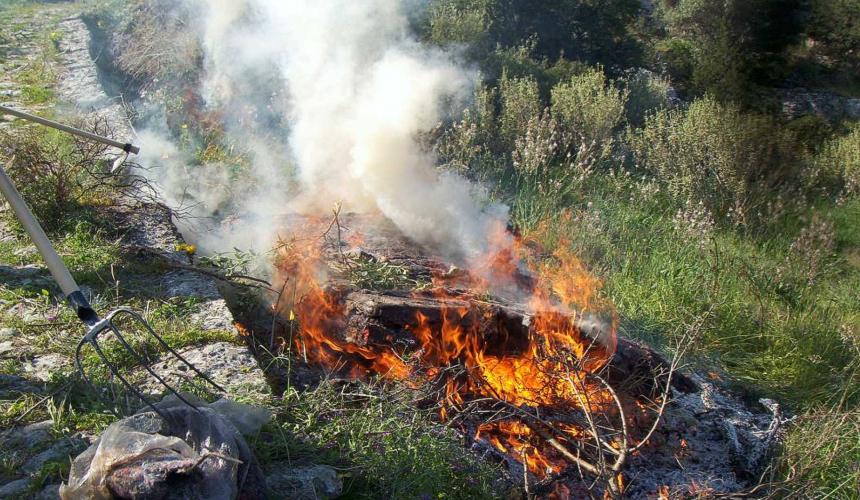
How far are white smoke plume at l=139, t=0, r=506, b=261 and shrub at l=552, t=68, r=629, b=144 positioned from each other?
1297mm

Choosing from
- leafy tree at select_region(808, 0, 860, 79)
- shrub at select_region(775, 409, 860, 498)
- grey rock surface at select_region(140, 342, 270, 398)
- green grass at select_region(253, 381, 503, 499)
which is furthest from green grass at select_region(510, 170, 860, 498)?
leafy tree at select_region(808, 0, 860, 79)

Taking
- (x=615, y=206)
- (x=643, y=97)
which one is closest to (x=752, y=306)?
(x=615, y=206)

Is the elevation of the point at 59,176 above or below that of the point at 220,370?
above

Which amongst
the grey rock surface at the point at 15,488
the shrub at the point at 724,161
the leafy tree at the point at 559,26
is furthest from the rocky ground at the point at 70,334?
the leafy tree at the point at 559,26

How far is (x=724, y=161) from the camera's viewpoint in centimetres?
773

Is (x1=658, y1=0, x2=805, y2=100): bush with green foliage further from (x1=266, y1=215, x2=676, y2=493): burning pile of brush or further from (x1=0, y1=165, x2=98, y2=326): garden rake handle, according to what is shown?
(x1=0, y1=165, x2=98, y2=326): garden rake handle

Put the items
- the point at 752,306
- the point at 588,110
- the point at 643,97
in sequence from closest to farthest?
the point at 752,306
the point at 588,110
the point at 643,97

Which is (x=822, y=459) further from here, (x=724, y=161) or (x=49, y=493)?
(x=724, y=161)

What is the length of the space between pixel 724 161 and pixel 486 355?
196 inches

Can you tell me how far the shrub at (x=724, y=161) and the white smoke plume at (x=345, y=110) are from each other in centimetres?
242

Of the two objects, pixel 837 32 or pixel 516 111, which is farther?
pixel 837 32

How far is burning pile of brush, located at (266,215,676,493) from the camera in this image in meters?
3.71

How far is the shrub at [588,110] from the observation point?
27.3 ft

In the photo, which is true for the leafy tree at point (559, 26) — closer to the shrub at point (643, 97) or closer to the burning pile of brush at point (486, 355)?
the shrub at point (643, 97)
